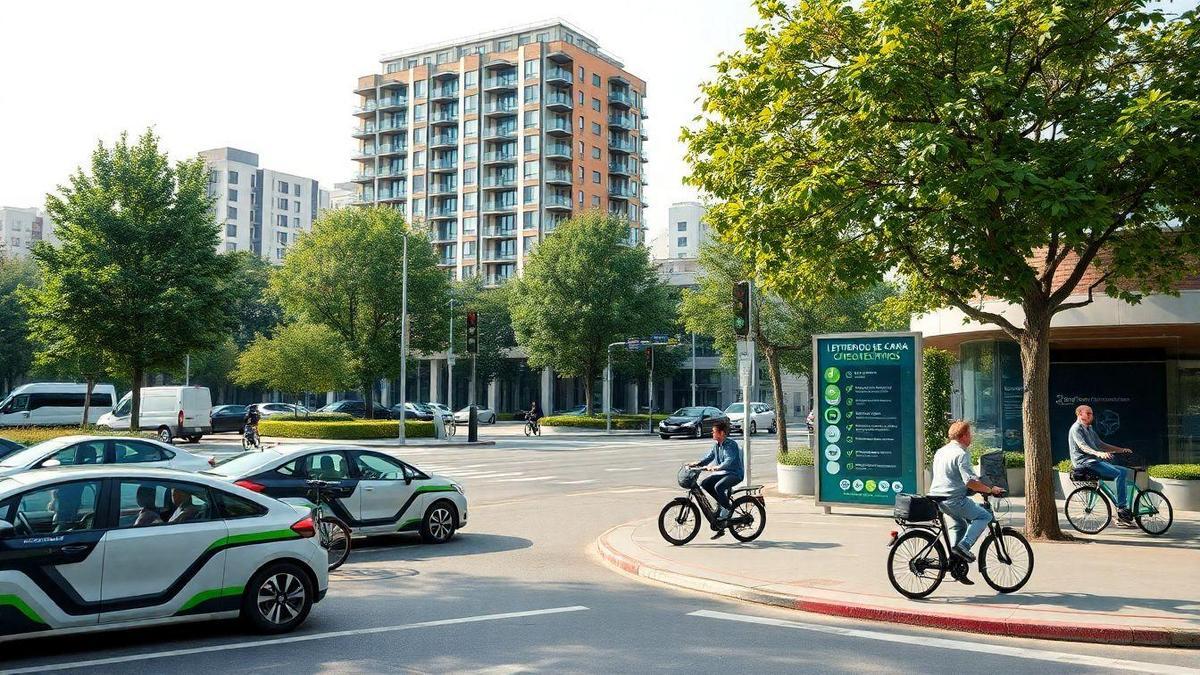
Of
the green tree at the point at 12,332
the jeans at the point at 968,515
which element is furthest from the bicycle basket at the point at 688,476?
the green tree at the point at 12,332

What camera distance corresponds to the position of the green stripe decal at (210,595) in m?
7.52

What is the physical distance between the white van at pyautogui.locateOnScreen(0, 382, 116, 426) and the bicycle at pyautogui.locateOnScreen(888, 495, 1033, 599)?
44.2 m

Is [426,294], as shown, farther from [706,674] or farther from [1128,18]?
[706,674]

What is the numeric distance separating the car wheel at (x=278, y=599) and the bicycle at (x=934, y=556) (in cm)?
551

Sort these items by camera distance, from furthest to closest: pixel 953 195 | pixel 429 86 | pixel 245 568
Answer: pixel 429 86 → pixel 953 195 → pixel 245 568

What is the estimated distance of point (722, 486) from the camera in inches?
516

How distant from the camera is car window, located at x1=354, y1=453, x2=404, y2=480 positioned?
43.3ft

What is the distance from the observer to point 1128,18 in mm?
11812

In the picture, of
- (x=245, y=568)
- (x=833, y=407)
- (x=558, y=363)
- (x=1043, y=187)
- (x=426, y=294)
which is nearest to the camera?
(x=245, y=568)

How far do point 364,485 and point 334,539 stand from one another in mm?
1900

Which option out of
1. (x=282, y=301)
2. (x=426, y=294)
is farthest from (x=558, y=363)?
(x=282, y=301)

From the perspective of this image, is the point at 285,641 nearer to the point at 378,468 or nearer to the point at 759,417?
the point at 378,468

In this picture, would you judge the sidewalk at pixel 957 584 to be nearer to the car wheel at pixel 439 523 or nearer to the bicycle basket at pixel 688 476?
the bicycle basket at pixel 688 476

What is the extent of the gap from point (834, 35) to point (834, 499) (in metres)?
7.26
